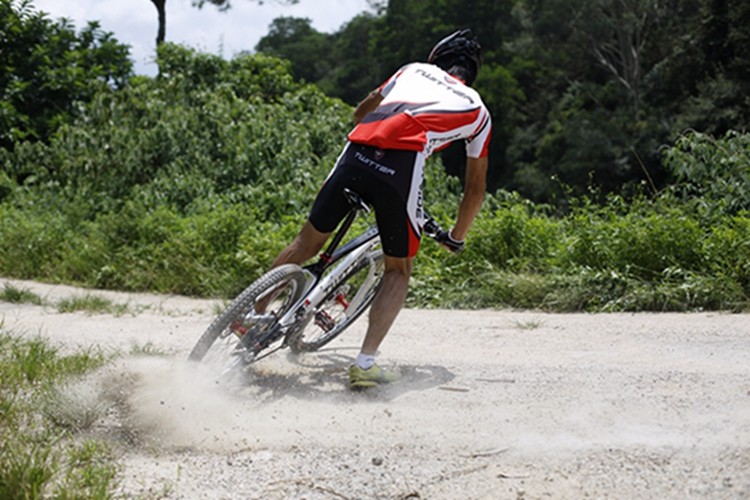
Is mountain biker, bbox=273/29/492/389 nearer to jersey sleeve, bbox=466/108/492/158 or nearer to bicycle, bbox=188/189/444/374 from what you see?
jersey sleeve, bbox=466/108/492/158

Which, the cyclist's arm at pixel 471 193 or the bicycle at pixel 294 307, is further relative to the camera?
the cyclist's arm at pixel 471 193

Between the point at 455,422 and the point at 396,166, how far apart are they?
1.37m

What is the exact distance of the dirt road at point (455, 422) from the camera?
3664mm

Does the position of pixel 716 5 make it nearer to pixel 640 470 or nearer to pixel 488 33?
pixel 488 33

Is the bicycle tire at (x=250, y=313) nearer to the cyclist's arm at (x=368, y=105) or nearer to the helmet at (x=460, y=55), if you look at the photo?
the cyclist's arm at (x=368, y=105)

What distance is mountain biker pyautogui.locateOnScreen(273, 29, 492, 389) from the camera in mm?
4758

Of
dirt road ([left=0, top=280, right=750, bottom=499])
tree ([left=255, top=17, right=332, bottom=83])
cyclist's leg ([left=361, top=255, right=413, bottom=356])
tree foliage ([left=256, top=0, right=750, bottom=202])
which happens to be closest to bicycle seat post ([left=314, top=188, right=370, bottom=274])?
cyclist's leg ([left=361, top=255, right=413, bottom=356])

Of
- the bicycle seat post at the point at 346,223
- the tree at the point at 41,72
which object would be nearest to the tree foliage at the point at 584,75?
the tree at the point at 41,72

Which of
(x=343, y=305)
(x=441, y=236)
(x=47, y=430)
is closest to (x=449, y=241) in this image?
(x=441, y=236)

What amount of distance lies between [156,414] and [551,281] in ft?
14.3

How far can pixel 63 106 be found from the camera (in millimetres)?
17484

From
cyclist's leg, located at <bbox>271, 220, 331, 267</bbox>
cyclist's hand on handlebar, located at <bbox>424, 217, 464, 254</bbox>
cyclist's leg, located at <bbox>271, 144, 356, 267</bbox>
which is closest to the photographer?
cyclist's leg, located at <bbox>271, 144, 356, 267</bbox>

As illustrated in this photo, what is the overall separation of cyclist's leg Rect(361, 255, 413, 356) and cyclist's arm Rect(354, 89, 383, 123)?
884 mm

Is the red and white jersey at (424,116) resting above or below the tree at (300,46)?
below
